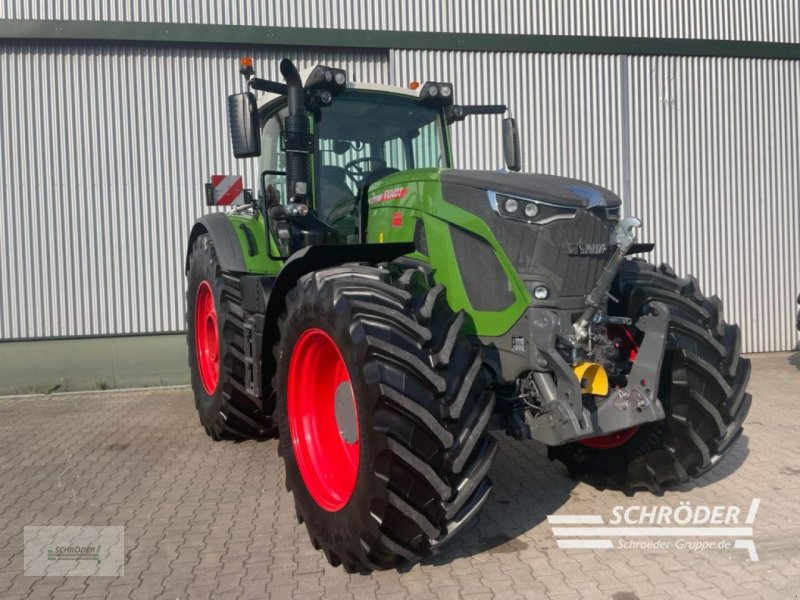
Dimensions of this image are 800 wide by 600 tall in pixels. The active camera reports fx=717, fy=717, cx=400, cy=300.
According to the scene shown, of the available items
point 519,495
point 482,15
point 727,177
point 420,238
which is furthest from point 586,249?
point 727,177

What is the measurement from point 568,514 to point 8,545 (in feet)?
10.3

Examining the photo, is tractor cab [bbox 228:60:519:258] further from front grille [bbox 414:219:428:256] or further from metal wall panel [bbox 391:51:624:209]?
metal wall panel [bbox 391:51:624:209]

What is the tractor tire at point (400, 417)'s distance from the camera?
307cm

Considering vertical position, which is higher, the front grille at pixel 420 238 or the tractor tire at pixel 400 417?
the front grille at pixel 420 238

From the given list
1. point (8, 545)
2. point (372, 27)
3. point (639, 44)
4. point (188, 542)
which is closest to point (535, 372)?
point (188, 542)

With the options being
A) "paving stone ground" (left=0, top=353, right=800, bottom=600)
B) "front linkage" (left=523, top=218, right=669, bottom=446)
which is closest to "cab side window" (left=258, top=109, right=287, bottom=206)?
"paving stone ground" (left=0, top=353, right=800, bottom=600)

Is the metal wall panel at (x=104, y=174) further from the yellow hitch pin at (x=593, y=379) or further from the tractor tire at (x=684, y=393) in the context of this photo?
the yellow hitch pin at (x=593, y=379)

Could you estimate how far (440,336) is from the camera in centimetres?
324

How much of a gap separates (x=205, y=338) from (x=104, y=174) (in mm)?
3094

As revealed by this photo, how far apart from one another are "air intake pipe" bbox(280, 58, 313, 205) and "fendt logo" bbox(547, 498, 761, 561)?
2.50 m

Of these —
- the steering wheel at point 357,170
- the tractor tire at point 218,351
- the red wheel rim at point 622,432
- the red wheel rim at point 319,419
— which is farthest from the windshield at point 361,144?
the red wheel rim at point 622,432

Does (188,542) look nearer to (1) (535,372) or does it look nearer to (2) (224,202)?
(1) (535,372)

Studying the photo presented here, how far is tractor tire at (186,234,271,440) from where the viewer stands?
5.42m

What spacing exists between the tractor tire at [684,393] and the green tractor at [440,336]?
0.01m
